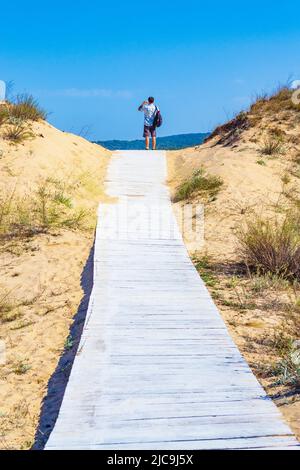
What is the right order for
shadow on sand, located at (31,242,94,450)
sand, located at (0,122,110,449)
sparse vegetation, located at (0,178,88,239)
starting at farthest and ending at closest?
1. sparse vegetation, located at (0,178,88,239)
2. sand, located at (0,122,110,449)
3. shadow on sand, located at (31,242,94,450)

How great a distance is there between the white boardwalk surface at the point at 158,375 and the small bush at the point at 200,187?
4.21 metres

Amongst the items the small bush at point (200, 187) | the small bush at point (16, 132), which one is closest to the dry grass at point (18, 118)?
the small bush at point (16, 132)

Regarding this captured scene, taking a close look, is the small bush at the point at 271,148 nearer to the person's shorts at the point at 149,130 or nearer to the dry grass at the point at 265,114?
the dry grass at the point at 265,114

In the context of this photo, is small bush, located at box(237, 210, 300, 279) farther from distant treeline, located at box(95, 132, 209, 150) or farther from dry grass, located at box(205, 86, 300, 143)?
distant treeline, located at box(95, 132, 209, 150)

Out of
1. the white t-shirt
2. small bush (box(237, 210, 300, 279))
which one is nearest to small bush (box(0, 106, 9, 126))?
the white t-shirt

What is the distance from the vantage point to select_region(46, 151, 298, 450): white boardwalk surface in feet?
11.7

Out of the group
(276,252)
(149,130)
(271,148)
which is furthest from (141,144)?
(276,252)

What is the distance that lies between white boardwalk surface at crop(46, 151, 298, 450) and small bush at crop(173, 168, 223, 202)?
421 centimetres

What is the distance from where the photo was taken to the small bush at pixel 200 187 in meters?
11.8

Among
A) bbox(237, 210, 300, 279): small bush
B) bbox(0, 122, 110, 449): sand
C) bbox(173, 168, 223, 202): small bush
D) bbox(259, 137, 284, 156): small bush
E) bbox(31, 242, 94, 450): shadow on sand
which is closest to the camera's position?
bbox(31, 242, 94, 450): shadow on sand

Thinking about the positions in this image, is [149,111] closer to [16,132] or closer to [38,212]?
[16,132]

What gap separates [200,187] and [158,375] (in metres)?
7.97

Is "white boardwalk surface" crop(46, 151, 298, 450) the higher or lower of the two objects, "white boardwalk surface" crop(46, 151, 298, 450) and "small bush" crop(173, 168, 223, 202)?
the lower
